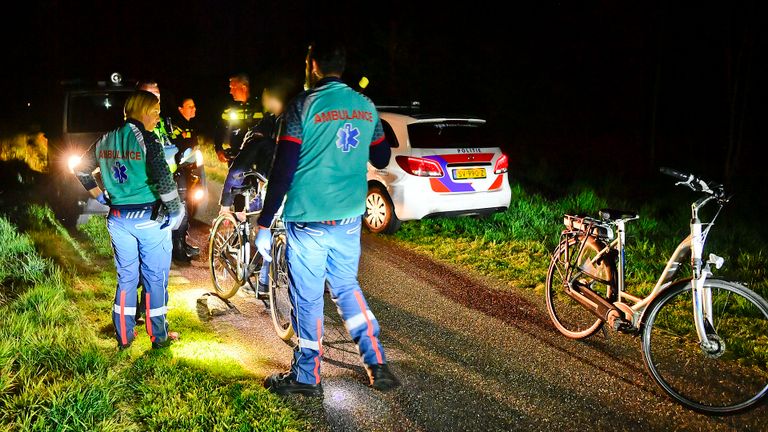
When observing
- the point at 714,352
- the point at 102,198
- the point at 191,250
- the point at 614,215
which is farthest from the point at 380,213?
the point at 714,352

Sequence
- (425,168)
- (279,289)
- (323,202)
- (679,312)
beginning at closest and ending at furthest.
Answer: (323,202) < (279,289) < (679,312) < (425,168)

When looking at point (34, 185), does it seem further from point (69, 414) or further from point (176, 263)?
point (69, 414)

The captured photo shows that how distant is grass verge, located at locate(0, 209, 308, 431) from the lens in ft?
10.4

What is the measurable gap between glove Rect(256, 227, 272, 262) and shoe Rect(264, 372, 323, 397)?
1352 mm

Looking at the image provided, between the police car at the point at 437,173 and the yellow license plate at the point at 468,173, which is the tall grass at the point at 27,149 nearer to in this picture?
the police car at the point at 437,173

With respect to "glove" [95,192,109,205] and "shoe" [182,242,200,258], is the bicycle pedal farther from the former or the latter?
"shoe" [182,242,200,258]

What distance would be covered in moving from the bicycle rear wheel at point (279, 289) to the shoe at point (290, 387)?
91 cm

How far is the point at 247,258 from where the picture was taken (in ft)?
17.0

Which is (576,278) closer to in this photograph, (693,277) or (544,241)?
(693,277)

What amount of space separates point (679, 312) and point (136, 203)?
443 cm

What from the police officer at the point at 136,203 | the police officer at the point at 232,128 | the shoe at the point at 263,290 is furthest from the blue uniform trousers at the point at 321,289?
the police officer at the point at 232,128

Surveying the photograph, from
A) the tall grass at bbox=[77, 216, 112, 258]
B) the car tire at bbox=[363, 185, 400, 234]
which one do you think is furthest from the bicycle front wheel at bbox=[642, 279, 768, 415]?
the tall grass at bbox=[77, 216, 112, 258]

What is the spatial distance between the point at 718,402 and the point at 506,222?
4642 mm

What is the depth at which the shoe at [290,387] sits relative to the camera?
3.62m
